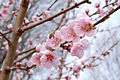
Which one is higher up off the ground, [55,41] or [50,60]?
[55,41]

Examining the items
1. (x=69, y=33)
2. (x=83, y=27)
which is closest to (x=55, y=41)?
(x=69, y=33)

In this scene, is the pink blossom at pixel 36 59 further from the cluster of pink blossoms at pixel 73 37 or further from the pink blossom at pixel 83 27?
the pink blossom at pixel 83 27

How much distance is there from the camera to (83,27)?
87 centimetres

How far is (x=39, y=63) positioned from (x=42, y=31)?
6.31 meters

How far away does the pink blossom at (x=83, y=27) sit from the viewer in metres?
0.85

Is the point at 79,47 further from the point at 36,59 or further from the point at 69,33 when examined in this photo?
the point at 36,59

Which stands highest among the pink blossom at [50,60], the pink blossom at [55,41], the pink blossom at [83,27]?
the pink blossom at [83,27]

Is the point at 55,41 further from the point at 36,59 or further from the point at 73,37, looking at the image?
the point at 36,59

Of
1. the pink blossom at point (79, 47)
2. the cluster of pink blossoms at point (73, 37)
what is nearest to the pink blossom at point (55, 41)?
the cluster of pink blossoms at point (73, 37)

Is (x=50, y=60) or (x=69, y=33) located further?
(x=50, y=60)

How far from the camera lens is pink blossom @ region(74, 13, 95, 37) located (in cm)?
85

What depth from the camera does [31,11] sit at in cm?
666

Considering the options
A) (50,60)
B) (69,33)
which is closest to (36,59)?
(50,60)

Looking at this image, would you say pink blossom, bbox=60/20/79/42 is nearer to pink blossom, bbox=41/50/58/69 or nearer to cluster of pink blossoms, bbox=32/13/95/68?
cluster of pink blossoms, bbox=32/13/95/68
